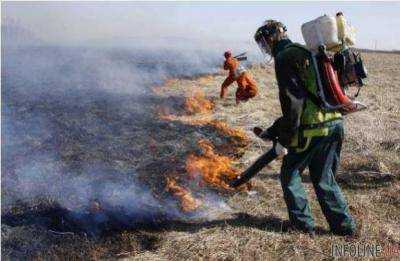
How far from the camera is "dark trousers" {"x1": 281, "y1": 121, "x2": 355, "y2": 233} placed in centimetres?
492

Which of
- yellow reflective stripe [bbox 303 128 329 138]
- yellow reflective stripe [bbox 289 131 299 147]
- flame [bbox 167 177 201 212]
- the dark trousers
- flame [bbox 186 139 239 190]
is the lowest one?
flame [bbox 167 177 201 212]

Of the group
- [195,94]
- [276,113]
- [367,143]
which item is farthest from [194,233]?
[195,94]

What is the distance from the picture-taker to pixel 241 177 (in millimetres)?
5746

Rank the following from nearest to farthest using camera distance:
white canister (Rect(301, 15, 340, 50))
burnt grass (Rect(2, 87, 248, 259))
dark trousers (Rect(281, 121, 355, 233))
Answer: white canister (Rect(301, 15, 340, 50))
dark trousers (Rect(281, 121, 355, 233))
burnt grass (Rect(2, 87, 248, 259))

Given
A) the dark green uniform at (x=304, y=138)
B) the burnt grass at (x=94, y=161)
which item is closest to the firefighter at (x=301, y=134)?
the dark green uniform at (x=304, y=138)

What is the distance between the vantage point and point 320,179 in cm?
497

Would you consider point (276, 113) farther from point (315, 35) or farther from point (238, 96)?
point (315, 35)

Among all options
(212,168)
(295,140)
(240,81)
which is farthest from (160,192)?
(240,81)

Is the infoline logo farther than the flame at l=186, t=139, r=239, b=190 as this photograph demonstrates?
No

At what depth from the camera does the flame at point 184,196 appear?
6034 millimetres

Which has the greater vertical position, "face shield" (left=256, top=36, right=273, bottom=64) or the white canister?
the white canister

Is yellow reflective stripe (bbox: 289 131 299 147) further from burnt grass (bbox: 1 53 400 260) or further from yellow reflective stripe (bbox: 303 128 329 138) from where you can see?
burnt grass (bbox: 1 53 400 260)

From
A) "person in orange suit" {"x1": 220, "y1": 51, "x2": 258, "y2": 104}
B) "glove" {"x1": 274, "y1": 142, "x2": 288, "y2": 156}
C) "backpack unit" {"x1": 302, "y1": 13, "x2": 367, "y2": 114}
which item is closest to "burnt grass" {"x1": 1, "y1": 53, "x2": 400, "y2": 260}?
"person in orange suit" {"x1": 220, "y1": 51, "x2": 258, "y2": 104}

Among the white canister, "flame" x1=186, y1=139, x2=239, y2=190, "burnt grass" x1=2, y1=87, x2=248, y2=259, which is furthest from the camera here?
"flame" x1=186, y1=139, x2=239, y2=190
